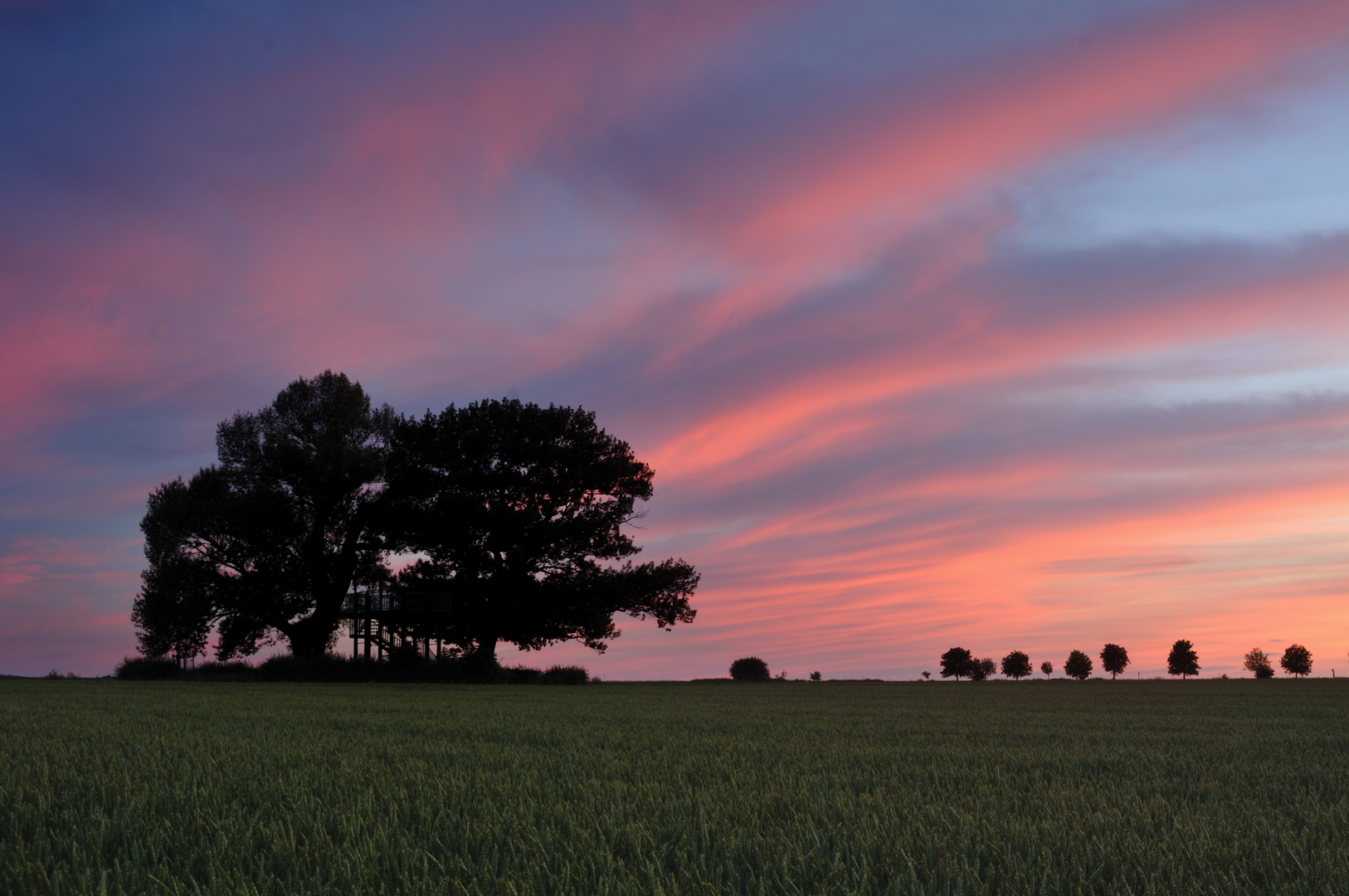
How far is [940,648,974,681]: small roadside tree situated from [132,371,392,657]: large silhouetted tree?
30.0 metres

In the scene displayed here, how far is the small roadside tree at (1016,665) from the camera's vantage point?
48.5m

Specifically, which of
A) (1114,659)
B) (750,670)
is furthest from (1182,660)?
(750,670)

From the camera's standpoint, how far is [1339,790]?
4.80 m

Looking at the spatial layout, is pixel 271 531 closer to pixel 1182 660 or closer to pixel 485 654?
pixel 485 654

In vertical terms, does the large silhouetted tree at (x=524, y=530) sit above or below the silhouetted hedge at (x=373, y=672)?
above

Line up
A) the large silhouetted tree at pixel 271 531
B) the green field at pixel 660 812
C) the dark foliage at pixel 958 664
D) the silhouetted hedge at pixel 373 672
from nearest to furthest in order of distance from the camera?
the green field at pixel 660 812
the silhouetted hedge at pixel 373 672
the large silhouetted tree at pixel 271 531
the dark foliage at pixel 958 664

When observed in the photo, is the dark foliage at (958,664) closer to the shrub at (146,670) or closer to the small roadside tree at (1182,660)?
the small roadside tree at (1182,660)

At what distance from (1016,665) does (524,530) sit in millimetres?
30293

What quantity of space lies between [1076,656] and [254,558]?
140 feet

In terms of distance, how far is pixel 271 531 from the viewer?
37500 millimetres

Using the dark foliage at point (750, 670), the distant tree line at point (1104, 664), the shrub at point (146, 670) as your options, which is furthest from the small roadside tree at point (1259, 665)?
the shrub at point (146, 670)

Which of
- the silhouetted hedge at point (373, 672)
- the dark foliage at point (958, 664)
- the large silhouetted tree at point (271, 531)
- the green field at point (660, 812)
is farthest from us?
the dark foliage at point (958, 664)

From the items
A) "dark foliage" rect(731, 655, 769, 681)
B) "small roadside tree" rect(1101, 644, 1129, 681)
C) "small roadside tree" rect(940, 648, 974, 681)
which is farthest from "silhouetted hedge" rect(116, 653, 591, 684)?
"small roadside tree" rect(1101, 644, 1129, 681)

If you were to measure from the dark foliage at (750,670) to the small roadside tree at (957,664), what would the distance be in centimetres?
1220
